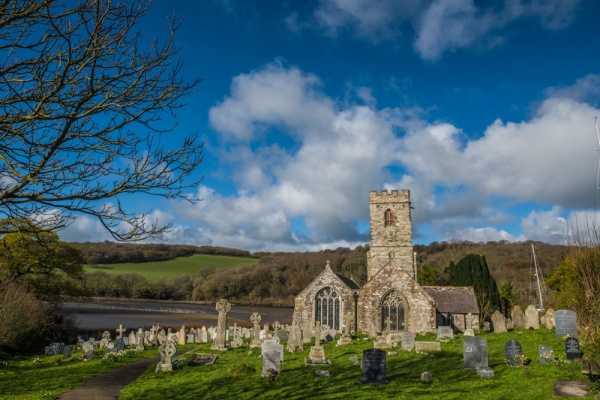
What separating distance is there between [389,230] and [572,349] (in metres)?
22.3

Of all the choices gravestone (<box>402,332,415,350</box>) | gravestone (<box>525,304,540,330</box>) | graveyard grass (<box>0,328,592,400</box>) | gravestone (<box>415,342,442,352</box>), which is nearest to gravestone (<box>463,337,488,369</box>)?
graveyard grass (<box>0,328,592,400</box>)

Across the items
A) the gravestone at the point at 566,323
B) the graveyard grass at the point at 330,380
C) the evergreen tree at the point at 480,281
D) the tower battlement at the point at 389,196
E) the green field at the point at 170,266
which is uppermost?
the tower battlement at the point at 389,196

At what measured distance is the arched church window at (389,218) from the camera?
3475 cm

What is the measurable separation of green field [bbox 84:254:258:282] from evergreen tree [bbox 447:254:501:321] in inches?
1784

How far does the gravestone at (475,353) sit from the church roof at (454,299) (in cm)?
1610

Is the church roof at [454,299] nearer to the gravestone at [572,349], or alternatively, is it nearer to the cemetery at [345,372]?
the cemetery at [345,372]

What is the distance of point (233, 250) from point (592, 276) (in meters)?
86.9

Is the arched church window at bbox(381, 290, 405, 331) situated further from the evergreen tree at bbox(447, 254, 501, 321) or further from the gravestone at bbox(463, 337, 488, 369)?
the gravestone at bbox(463, 337, 488, 369)

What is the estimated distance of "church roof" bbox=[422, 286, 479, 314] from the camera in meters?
28.5

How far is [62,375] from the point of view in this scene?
15.1m

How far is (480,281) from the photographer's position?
35.2 meters

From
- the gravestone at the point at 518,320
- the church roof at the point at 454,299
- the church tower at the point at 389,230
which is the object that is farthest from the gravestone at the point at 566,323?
the church tower at the point at 389,230

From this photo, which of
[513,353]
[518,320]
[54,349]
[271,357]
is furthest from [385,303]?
[54,349]

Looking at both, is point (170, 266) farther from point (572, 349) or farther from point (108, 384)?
point (572, 349)
